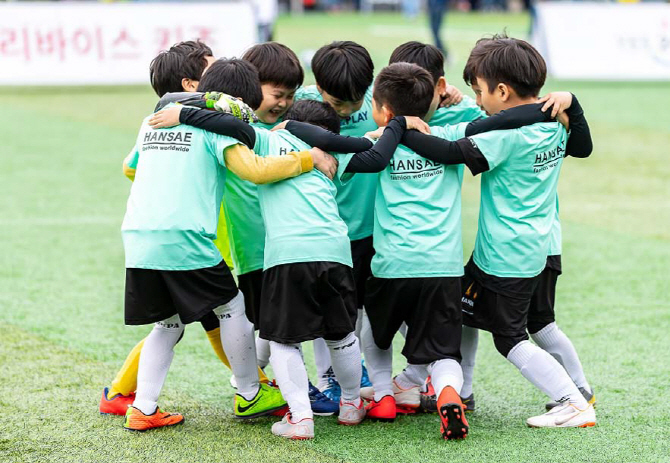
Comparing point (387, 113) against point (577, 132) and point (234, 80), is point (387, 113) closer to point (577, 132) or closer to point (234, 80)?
point (234, 80)

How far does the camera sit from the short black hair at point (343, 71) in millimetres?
3896

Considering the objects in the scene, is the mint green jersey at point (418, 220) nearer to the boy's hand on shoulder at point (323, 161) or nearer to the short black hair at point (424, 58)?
the boy's hand on shoulder at point (323, 161)

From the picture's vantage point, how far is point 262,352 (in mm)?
4301

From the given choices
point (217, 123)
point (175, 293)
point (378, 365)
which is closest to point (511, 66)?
point (217, 123)

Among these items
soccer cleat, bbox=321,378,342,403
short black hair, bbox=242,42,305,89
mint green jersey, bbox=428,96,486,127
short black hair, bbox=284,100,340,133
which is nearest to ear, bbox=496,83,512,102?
mint green jersey, bbox=428,96,486,127

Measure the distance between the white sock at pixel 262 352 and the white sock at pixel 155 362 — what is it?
1.64ft

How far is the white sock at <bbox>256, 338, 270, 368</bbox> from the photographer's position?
4.27m

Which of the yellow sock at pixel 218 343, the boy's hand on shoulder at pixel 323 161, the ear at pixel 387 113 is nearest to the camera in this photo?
the boy's hand on shoulder at pixel 323 161

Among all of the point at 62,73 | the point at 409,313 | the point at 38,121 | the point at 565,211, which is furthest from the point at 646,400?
the point at 62,73

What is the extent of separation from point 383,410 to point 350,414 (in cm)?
13

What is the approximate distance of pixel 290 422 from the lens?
3682mm

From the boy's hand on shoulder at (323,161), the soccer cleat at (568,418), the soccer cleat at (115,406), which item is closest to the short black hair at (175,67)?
the boy's hand on shoulder at (323,161)

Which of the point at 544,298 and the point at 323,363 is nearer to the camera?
the point at 544,298

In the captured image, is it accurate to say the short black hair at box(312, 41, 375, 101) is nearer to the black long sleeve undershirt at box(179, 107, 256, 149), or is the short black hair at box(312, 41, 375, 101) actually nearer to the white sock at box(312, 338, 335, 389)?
the black long sleeve undershirt at box(179, 107, 256, 149)
